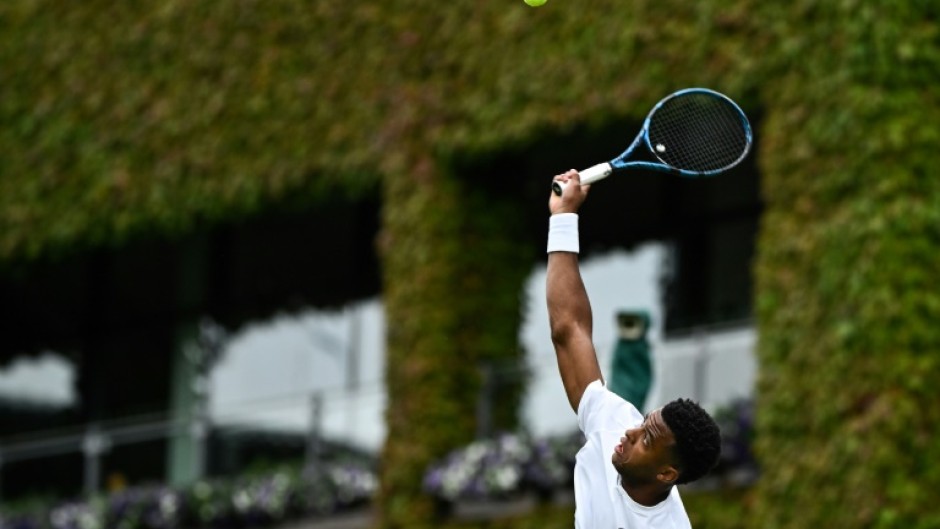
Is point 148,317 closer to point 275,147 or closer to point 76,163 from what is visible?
point 76,163

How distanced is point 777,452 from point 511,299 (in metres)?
3.67

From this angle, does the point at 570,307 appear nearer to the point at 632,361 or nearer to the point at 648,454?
the point at 648,454

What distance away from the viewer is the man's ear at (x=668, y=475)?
25.7ft

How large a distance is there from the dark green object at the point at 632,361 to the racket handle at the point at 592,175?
4.05 metres

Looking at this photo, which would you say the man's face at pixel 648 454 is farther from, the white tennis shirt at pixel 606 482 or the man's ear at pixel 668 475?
the white tennis shirt at pixel 606 482

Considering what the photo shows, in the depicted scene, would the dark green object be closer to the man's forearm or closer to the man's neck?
the man's forearm

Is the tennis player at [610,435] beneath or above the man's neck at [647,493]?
above

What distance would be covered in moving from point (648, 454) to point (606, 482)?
31 cm

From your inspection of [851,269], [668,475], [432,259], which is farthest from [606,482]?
[432,259]

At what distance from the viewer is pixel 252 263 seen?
23.0 meters

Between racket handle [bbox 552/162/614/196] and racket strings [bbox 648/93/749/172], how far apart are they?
1.03 meters

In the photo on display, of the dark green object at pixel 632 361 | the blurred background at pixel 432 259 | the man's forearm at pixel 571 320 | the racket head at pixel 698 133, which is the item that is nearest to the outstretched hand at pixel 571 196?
the man's forearm at pixel 571 320

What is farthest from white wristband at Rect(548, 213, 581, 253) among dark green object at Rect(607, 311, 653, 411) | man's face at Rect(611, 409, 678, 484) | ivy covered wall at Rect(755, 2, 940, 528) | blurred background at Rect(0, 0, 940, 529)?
ivy covered wall at Rect(755, 2, 940, 528)

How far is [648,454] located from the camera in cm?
780
